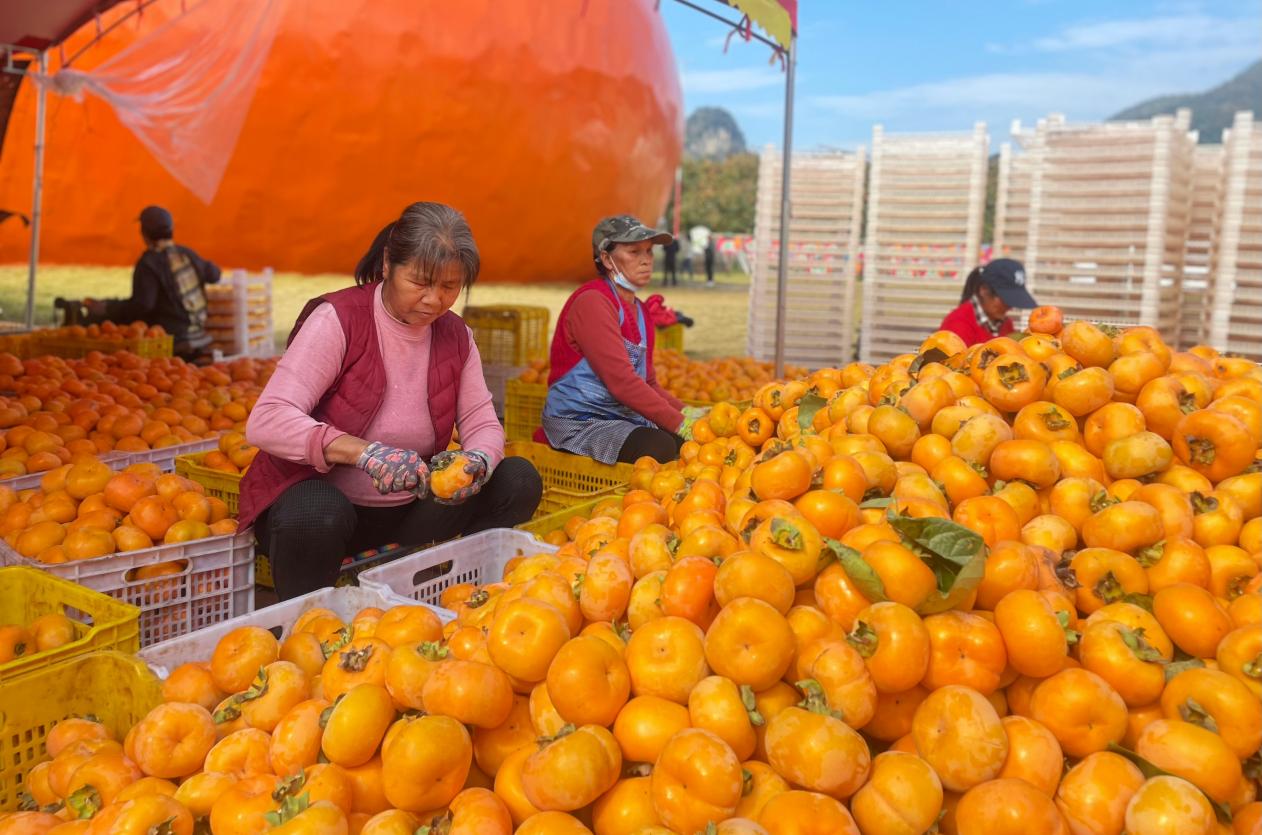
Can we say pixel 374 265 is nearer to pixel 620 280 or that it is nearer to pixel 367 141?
pixel 620 280

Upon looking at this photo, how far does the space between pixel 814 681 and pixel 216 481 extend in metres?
2.86

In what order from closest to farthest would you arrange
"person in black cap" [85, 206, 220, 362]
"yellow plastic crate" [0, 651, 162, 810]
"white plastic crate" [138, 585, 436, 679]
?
"yellow plastic crate" [0, 651, 162, 810], "white plastic crate" [138, 585, 436, 679], "person in black cap" [85, 206, 220, 362]

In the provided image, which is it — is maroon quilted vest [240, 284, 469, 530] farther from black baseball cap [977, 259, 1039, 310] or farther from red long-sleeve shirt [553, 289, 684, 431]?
black baseball cap [977, 259, 1039, 310]

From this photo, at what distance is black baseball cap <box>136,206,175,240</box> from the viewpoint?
22.1 ft

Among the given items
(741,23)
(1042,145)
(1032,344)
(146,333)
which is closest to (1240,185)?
(1042,145)

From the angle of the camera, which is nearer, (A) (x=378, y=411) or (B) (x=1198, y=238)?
(A) (x=378, y=411)

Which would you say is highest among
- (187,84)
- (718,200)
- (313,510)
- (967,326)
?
(718,200)

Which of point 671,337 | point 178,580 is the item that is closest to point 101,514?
point 178,580

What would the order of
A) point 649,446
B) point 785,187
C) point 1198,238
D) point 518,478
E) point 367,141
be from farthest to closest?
point 367,141 → point 1198,238 → point 785,187 → point 649,446 → point 518,478

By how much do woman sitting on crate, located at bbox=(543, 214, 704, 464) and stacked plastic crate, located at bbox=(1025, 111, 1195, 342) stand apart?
5909 mm

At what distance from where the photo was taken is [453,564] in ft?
9.06

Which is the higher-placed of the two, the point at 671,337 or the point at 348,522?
the point at 671,337

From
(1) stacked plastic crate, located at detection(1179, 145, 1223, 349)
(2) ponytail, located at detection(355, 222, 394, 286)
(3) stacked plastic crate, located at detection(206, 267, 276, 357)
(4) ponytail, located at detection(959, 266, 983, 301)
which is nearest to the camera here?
(2) ponytail, located at detection(355, 222, 394, 286)

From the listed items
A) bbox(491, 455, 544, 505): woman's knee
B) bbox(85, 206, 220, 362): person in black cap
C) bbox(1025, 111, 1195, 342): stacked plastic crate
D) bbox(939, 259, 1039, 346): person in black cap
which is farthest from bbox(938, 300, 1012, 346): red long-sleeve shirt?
bbox(85, 206, 220, 362): person in black cap
